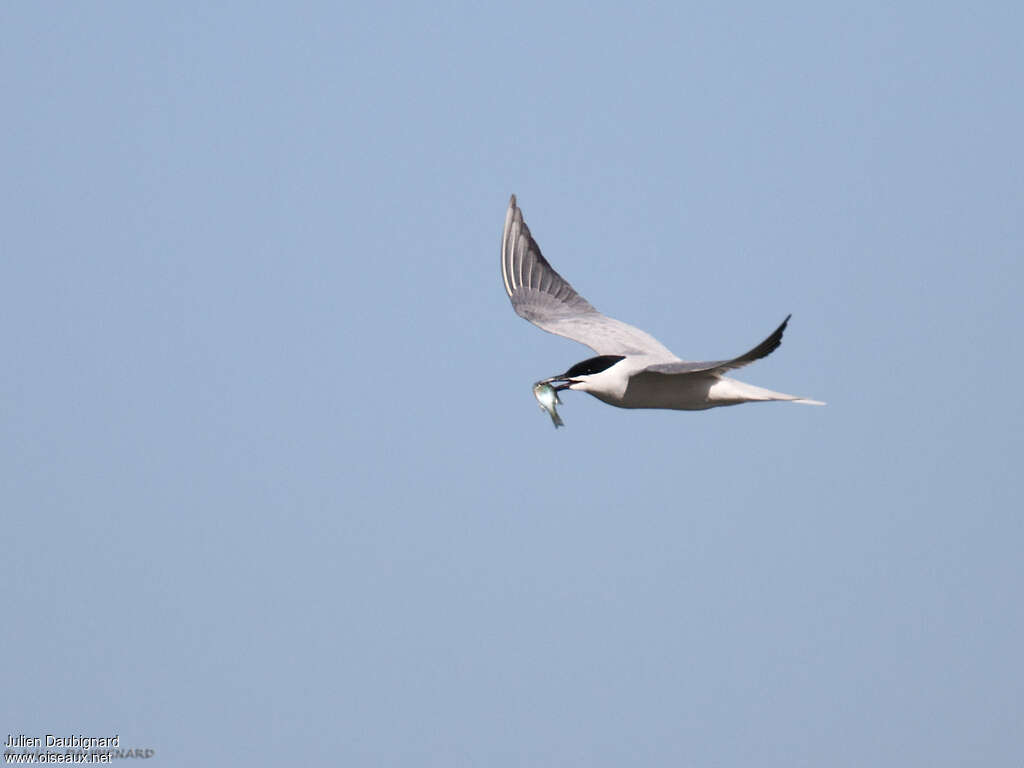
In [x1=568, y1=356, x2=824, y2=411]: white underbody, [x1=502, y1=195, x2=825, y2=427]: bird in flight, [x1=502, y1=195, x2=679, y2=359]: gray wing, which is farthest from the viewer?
[x1=502, y1=195, x2=679, y2=359]: gray wing

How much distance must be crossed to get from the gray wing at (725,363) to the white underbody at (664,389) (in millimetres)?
242

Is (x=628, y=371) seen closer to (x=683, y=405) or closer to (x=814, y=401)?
(x=683, y=405)

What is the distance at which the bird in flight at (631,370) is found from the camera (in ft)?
54.8

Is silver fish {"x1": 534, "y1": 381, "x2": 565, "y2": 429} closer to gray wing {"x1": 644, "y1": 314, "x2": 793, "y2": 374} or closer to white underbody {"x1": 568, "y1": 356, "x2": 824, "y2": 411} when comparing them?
white underbody {"x1": 568, "y1": 356, "x2": 824, "y2": 411}

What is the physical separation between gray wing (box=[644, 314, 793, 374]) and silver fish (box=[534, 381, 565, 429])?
114 centimetres

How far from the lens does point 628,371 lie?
677 inches

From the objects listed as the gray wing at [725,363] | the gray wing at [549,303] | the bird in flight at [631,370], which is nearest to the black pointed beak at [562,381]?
the bird in flight at [631,370]

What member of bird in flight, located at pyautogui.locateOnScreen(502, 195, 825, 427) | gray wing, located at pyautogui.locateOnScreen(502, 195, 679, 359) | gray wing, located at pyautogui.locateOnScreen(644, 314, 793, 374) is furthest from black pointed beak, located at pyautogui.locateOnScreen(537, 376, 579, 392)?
gray wing, located at pyautogui.locateOnScreen(502, 195, 679, 359)

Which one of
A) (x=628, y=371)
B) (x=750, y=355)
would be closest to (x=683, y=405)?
(x=628, y=371)

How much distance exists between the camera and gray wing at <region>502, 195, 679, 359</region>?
20.4m

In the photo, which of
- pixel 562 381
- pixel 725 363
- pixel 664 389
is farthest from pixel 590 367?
pixel 725 363

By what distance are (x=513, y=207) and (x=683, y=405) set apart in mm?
6879

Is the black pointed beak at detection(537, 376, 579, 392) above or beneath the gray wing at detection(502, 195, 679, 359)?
beneath

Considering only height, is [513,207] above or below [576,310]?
above
